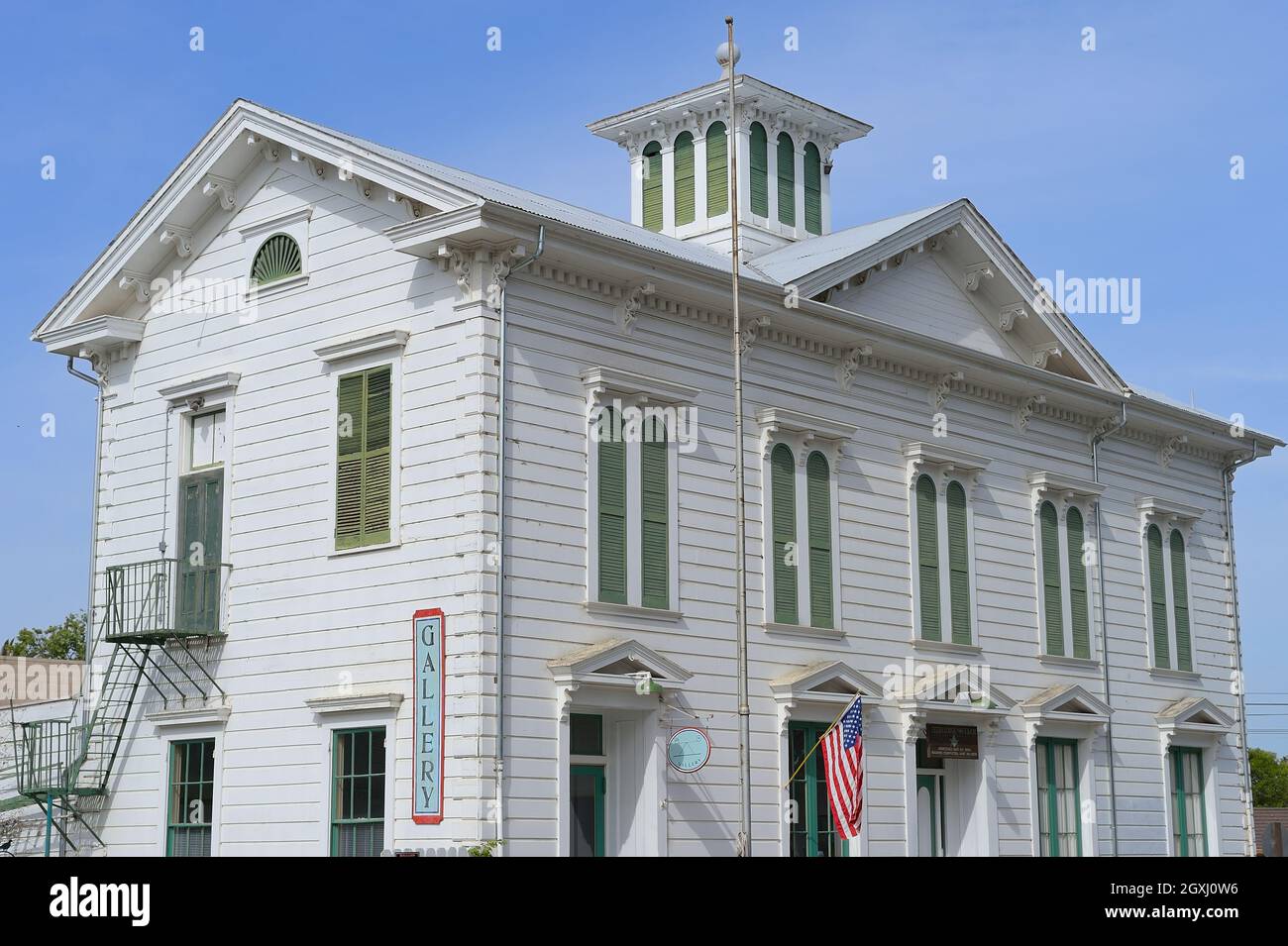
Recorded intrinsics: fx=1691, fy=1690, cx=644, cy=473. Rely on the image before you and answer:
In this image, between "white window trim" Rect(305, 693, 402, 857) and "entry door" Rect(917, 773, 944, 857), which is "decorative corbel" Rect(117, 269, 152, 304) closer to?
"white window trim" Rect(305, 693, 402, 857)

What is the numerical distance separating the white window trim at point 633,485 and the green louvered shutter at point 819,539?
2.82 m

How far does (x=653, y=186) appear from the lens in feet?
108

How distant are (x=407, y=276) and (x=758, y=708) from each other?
774cm

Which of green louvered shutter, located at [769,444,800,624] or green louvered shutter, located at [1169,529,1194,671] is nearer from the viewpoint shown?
green louvered shutter, located at [769,444,800,624]

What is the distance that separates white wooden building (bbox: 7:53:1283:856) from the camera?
20984mm

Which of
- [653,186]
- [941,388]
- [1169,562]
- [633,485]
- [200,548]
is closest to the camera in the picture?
[633,485]

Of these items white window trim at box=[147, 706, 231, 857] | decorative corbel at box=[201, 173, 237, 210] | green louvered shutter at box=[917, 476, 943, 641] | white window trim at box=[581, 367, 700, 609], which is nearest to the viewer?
white window trim at box=[581, 367, 700, 609]

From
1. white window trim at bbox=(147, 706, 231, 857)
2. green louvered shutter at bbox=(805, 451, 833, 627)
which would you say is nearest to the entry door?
green louvered shutter at bbox=(805, 451, 833, 627)

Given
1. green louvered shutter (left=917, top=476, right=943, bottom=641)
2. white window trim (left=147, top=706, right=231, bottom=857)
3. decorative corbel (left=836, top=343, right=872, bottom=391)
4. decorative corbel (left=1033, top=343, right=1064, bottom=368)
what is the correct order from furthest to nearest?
decorative corbel (left=1033, top=343, right=1064, bottom=368), green louvered shutter (left=917, top=476, right=943, bottom=641), decorative corbel (left=836, top=343, right=872, bottom=391), white window trim (left=147, top=706, right=231, bottom=857)

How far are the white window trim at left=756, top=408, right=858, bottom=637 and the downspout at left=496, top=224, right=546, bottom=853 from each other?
5061 mm

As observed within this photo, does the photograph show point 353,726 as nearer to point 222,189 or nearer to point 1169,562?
point 222,189

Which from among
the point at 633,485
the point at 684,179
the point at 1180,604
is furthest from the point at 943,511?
the point at 684,179

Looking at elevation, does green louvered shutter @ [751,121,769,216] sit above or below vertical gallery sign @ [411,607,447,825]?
above

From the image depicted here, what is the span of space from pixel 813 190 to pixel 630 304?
11906 millimetres
